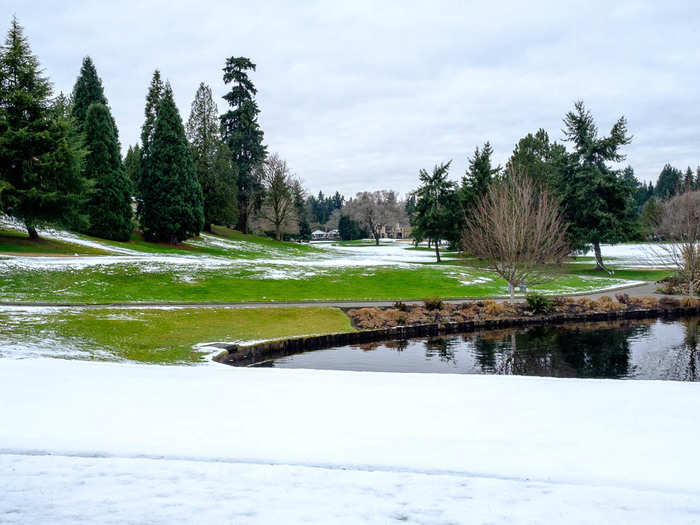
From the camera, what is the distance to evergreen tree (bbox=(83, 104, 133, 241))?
41594 mm

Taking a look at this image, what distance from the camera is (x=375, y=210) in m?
106

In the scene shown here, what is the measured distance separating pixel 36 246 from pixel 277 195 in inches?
1420

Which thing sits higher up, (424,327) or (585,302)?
(585,302)

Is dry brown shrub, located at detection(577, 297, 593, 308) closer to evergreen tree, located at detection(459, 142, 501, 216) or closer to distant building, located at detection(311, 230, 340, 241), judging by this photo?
evergreen tree, located at detection(459, 142, 501, 216)

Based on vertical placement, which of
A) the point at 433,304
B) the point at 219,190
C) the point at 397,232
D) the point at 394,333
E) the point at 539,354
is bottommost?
the point at 539,354

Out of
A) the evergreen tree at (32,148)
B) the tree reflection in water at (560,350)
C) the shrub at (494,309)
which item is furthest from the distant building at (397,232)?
the tree reflection in water at (560,350)

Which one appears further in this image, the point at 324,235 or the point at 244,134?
the point at 324,235

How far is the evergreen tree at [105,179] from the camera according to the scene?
41.6 metres

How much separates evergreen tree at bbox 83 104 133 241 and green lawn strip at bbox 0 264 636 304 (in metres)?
17.2

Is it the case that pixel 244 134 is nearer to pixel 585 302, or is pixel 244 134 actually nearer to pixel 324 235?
pixel 585 302

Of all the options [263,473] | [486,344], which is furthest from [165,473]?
[486,344]

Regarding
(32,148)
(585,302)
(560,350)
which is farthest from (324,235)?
(560,350)

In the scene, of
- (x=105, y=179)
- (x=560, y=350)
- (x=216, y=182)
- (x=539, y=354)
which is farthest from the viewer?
(x=216, y=182)

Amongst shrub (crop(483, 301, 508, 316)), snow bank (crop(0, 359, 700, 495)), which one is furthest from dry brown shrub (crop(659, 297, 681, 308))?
snow bank (crop(0, 359, 700, 495))
